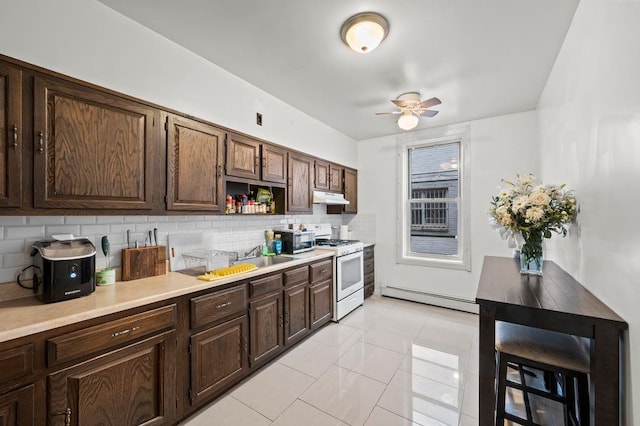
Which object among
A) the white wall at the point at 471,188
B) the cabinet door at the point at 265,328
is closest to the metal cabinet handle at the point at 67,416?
the cabinet door at the point at 265,328

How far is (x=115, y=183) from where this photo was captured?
175 centimetres

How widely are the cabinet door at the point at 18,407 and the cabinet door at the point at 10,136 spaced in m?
0.89

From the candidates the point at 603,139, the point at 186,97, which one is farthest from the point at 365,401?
the point at 186,97

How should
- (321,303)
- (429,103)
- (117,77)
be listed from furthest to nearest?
(321,303), (429,103), (117,77)

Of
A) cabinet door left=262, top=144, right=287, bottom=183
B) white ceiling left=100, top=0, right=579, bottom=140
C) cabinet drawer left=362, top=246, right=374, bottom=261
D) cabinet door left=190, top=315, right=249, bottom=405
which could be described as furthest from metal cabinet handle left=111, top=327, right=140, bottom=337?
cabinet drawer left=362, top=246, right=374, bottom=261

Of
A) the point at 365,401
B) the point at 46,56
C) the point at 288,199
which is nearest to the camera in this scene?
the point at 46,56

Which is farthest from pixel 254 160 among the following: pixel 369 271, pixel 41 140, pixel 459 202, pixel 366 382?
pixel 459 202

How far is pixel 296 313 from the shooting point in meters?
2.79

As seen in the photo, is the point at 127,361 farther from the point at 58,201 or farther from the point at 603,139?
the point at 603,139

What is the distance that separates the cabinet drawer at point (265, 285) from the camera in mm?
2281

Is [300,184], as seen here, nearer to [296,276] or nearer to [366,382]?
[296,276]

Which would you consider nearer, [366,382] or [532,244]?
[532,244]

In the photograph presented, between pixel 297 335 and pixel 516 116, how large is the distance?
152 inches

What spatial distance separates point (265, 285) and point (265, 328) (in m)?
0.39
